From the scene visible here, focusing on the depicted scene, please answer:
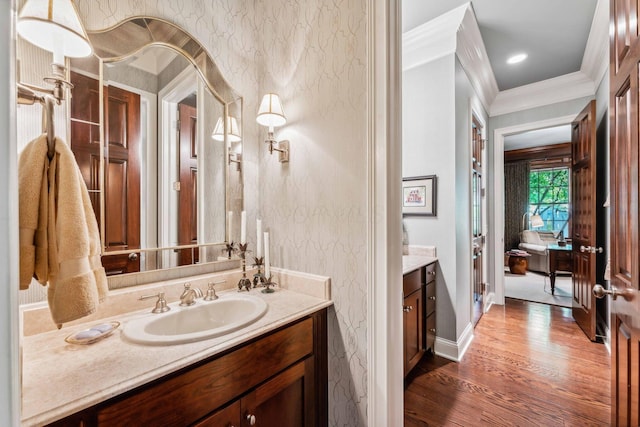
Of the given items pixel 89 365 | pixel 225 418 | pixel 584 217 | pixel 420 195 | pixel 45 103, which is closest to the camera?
pixel 45 103

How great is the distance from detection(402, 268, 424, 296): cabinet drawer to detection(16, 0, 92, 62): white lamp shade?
1910mm

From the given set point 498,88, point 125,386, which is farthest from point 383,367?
point 498,88

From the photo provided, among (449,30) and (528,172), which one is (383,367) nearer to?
(449,30)

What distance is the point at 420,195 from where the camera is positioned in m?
2.52

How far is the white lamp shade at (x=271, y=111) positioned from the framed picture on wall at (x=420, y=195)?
1527 mm

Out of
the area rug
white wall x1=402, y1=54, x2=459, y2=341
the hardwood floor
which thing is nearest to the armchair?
the area rug

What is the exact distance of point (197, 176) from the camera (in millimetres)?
1451

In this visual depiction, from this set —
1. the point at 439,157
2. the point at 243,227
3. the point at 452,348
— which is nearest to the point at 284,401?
the point at 243,227

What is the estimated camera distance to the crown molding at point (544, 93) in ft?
10.6

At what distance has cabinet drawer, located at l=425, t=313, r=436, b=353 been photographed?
2.26 metres

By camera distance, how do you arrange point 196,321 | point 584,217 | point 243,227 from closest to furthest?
point 196,321 → point 243,227 → point 584,217

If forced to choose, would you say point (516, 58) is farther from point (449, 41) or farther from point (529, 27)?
point (449, 41)

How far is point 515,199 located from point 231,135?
8.09 m

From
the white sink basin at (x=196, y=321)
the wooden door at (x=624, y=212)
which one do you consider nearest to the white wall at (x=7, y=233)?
the white sink basin at (x=196, y=321)
